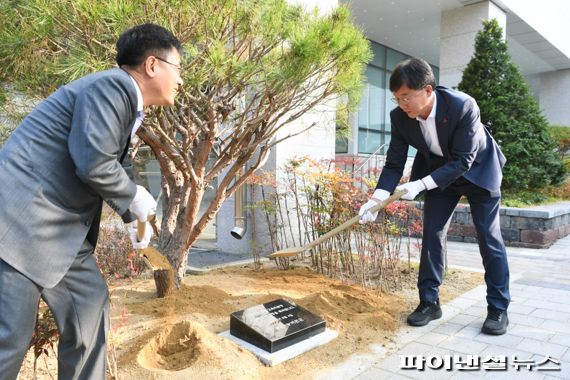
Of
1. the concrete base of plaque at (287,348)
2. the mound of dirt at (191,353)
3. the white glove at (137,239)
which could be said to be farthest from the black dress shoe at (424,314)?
the white glove at (137,239)

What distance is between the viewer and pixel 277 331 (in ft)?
7.74

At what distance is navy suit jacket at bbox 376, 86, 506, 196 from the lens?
8.61 feet

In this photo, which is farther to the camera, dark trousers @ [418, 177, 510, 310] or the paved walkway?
dark trousers @ [418, 177, 510, 310]

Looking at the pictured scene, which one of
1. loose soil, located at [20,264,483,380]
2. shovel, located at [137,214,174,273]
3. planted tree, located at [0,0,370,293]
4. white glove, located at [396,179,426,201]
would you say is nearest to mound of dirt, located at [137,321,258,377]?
loose soil, located at [20,264,483,380]

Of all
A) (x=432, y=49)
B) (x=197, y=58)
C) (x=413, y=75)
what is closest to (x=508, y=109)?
(x=413, y=75)

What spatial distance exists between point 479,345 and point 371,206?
1.05m

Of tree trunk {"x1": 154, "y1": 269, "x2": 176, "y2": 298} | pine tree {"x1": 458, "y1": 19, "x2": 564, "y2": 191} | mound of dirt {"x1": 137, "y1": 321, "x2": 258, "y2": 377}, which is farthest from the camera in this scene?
pine tree {"x1": 458, "y1": 19, "x2": 564, "y2": 191}

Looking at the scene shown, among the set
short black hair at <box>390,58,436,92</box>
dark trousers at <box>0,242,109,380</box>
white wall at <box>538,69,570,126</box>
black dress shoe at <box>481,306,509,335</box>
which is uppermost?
white wall at <box>538,69,570,126</box>

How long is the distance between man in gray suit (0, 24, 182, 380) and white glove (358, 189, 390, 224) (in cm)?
165

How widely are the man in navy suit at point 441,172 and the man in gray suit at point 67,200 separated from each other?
1603 millimetres

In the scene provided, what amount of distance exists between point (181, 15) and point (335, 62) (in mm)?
1198

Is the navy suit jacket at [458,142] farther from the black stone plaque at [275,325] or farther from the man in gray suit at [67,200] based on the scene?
the man in gray suit at [67,200]

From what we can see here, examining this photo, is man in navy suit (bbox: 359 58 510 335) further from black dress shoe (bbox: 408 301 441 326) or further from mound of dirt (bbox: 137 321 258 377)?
mound of dirt (bbox: 137 321 258 377)

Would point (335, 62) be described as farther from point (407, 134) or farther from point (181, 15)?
point (181, 15)
